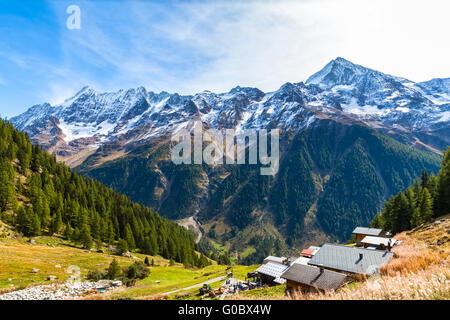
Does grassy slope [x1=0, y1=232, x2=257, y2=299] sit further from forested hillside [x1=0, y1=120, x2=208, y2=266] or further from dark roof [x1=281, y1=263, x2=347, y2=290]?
dark roof [x1=281, y1=263, x2=347, y2=290]

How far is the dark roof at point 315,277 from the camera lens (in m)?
23.8

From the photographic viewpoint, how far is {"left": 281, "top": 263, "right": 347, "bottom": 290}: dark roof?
23806mm

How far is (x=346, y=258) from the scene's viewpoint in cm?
3588

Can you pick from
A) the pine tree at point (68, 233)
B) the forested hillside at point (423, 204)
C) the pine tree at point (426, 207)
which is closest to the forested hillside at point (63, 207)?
the pine tree at point (68, 233)

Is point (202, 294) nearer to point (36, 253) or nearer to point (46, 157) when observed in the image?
point (36, 253)

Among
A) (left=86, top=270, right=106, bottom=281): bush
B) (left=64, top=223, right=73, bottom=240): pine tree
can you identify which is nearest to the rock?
(left=86, top=270, right=106, bottom=281): bush

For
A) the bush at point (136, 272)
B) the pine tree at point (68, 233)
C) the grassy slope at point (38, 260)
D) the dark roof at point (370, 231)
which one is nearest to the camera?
the grassy slope at point (38, 260)

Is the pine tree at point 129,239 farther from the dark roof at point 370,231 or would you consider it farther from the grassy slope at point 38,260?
the dark roof at point 370,231

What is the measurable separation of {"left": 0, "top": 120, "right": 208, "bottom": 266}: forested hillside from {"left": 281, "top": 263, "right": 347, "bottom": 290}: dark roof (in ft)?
197

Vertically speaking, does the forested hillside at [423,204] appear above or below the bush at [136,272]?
above

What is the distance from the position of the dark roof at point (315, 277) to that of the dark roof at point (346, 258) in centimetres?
778
